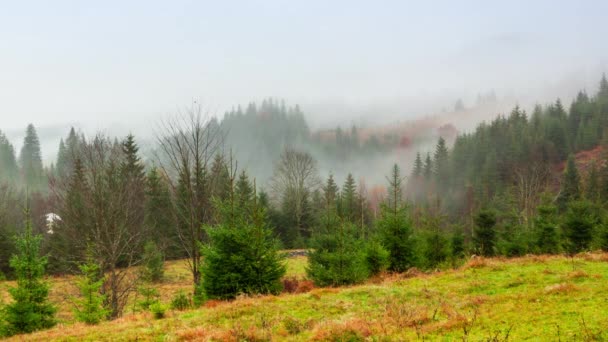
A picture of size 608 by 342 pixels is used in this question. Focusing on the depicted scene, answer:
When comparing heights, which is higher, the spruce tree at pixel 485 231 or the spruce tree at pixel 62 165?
the spruce tree at pixel 62 165

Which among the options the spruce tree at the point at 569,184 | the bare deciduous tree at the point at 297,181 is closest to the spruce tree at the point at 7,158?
the bare deciduous tree at the point at 297,181

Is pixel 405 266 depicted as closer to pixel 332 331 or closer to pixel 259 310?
pixel 259 310

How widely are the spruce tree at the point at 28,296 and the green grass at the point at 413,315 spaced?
3506 mm

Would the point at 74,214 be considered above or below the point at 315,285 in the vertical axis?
above

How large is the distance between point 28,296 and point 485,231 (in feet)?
104

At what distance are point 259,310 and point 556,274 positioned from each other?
39.3 feet

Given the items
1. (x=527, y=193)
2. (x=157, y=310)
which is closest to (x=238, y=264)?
(x=157, y=310)

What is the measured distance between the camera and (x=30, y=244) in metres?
15.0

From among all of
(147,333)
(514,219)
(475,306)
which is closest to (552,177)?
(514,219)

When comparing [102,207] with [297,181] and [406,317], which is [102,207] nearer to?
[406,317]

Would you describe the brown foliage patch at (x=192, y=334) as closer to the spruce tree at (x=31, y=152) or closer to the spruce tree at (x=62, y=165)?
the spruce tree at (x=62, y=165)

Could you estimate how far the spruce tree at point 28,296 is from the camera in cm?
1355

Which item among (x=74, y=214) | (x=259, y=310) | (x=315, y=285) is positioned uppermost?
(x=74, y=214)

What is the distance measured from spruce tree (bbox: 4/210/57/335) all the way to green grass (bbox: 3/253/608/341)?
351cm
